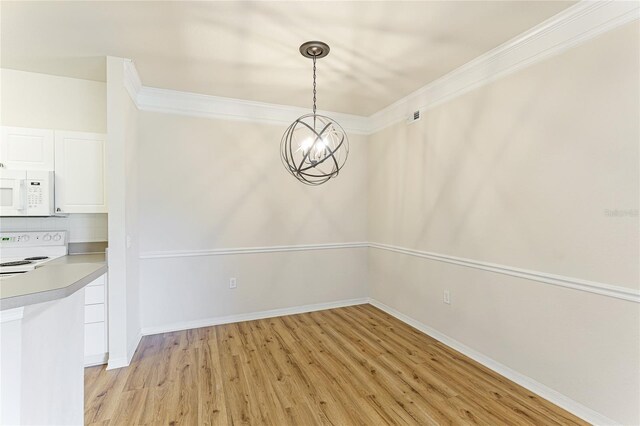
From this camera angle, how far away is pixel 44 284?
1163 mm

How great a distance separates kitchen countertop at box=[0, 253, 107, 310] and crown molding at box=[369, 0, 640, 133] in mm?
3243

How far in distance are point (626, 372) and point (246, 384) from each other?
2565 mm

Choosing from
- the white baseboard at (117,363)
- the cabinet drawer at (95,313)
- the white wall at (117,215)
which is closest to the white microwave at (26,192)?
the white wall at (117,215)

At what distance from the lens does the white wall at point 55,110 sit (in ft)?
9.55

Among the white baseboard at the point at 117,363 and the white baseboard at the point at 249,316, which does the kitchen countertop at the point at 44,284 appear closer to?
the white baseboard at the point at 117,363

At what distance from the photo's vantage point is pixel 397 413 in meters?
2.07

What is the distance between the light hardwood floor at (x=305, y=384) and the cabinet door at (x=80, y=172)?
154 centimetres

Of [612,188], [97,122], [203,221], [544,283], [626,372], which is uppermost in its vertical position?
[97,122]

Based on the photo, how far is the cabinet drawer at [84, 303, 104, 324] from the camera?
265 centimetres

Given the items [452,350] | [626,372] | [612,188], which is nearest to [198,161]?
[452,350]

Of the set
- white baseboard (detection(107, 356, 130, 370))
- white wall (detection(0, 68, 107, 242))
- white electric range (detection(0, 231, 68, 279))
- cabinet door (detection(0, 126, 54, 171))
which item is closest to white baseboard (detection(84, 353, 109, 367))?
white baseboard (detection(107, 356, 130, 370))

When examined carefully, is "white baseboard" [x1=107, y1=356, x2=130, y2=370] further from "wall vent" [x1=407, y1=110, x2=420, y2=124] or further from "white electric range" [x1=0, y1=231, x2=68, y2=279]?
"wall vent" [x1=407, y1=110, x2=420, y2=124]

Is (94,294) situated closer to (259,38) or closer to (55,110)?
Result: (55,110)

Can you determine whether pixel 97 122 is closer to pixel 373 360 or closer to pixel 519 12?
pixel 373 360
